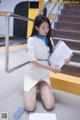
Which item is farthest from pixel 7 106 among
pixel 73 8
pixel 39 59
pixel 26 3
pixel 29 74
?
pixel 26 3

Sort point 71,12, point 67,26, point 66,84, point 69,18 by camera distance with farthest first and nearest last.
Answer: point 71,12, point 69,18, point 67,26, point 66,84

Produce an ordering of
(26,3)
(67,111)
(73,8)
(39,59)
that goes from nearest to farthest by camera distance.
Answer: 1. (67,111)
2. (39,59)
3. (73,8)
4. (26,3)

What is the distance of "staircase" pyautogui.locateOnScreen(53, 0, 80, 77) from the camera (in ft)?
12.0

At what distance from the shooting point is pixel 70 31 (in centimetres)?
453

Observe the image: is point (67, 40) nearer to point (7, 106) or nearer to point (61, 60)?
point (61, 60)

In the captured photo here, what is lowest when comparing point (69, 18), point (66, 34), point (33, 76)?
point (33, 76)

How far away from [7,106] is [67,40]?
7.12 ft

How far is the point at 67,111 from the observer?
240cm

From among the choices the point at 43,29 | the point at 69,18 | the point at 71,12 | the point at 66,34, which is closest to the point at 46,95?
the point at 43,29

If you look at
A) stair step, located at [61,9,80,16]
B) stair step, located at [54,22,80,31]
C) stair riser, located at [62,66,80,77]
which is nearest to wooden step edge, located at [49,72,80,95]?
stair riser, located at [62,66,80,77]

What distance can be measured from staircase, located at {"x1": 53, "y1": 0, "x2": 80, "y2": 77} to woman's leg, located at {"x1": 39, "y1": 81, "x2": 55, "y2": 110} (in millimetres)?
1037

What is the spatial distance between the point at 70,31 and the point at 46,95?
2.29 metres

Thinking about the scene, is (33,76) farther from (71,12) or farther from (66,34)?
(71,12)

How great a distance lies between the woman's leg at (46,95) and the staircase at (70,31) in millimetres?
1037
